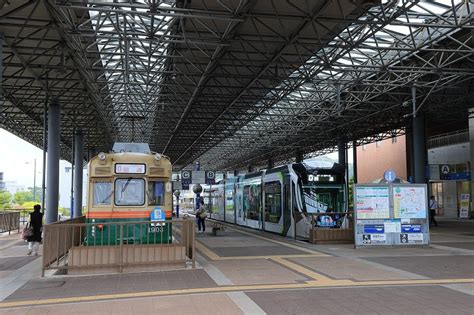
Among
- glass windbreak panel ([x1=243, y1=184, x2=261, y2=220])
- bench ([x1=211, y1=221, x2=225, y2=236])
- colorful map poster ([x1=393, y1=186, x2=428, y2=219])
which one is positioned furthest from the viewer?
glass windbreak panel ([x1=243, y1=184, x2=261, y2=220])

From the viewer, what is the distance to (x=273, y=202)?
23734mm

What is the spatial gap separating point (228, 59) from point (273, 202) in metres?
7.43

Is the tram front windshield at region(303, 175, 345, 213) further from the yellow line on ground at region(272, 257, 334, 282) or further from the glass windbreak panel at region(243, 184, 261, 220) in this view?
the yellow line on ground at region(272, 257, 334, 282)

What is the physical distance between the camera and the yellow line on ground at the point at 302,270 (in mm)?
10591

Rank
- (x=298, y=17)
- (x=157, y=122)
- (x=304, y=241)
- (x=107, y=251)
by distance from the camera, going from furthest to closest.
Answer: (x=157, y=122)
(x=304, y=241)
(x=298, y=17)
(x=107, y=251)

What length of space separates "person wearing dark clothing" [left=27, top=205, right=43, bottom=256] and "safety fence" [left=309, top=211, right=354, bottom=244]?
9729 millimetres

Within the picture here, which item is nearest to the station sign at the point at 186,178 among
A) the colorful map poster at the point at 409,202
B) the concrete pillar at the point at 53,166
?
the concrete pillar at the point at 53,166

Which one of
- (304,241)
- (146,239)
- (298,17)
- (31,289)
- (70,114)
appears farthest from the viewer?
(70,114)

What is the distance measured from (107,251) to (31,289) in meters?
2.19

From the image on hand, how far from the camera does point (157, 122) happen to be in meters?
38.8

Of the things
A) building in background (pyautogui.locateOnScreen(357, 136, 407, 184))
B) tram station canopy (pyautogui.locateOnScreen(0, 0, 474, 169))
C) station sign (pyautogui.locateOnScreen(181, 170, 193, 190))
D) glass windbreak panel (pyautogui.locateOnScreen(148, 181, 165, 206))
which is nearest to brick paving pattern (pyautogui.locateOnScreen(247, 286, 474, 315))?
glass windbreak panel (pyautogui.locateOnScreen(148, 181, 165, 206))

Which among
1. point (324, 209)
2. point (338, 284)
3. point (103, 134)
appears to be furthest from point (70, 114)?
point (338, 284)

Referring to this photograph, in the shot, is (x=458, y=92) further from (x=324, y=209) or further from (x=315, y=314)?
(x=315, y=314)

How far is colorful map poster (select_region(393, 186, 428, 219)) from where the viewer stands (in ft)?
55.8
